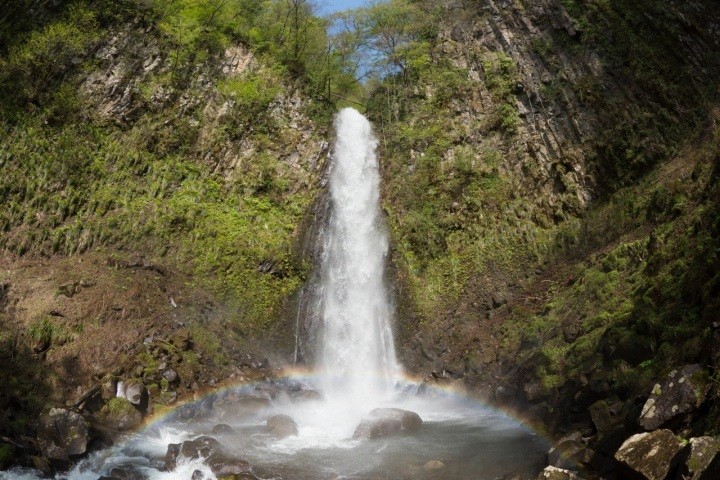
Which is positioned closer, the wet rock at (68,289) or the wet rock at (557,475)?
the wet rock at (557,475)

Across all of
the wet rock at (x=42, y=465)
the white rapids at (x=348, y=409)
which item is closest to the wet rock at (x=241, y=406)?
the white rapids at (x=348, y=409)

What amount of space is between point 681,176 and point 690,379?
11.2 m

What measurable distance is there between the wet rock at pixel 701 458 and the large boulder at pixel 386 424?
8.37 metres

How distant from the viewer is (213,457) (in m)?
11.3

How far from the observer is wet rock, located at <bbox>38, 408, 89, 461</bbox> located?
1145 centimetres

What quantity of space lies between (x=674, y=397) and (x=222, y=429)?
1079cm

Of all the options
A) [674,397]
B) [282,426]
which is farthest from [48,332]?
[674,397]

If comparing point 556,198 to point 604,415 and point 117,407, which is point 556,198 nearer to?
point 604,415

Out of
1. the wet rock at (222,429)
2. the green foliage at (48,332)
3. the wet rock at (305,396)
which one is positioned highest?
the green foliage at (48,332)

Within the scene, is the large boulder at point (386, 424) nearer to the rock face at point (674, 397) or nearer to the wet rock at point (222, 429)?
the wet rock at point (222, 429)

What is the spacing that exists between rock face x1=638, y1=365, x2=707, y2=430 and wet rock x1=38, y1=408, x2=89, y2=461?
11181 mm

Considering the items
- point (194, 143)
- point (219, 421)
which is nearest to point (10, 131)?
point (194, 143)

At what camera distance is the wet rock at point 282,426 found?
14.3 metres

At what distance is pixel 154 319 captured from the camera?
1755 cm
